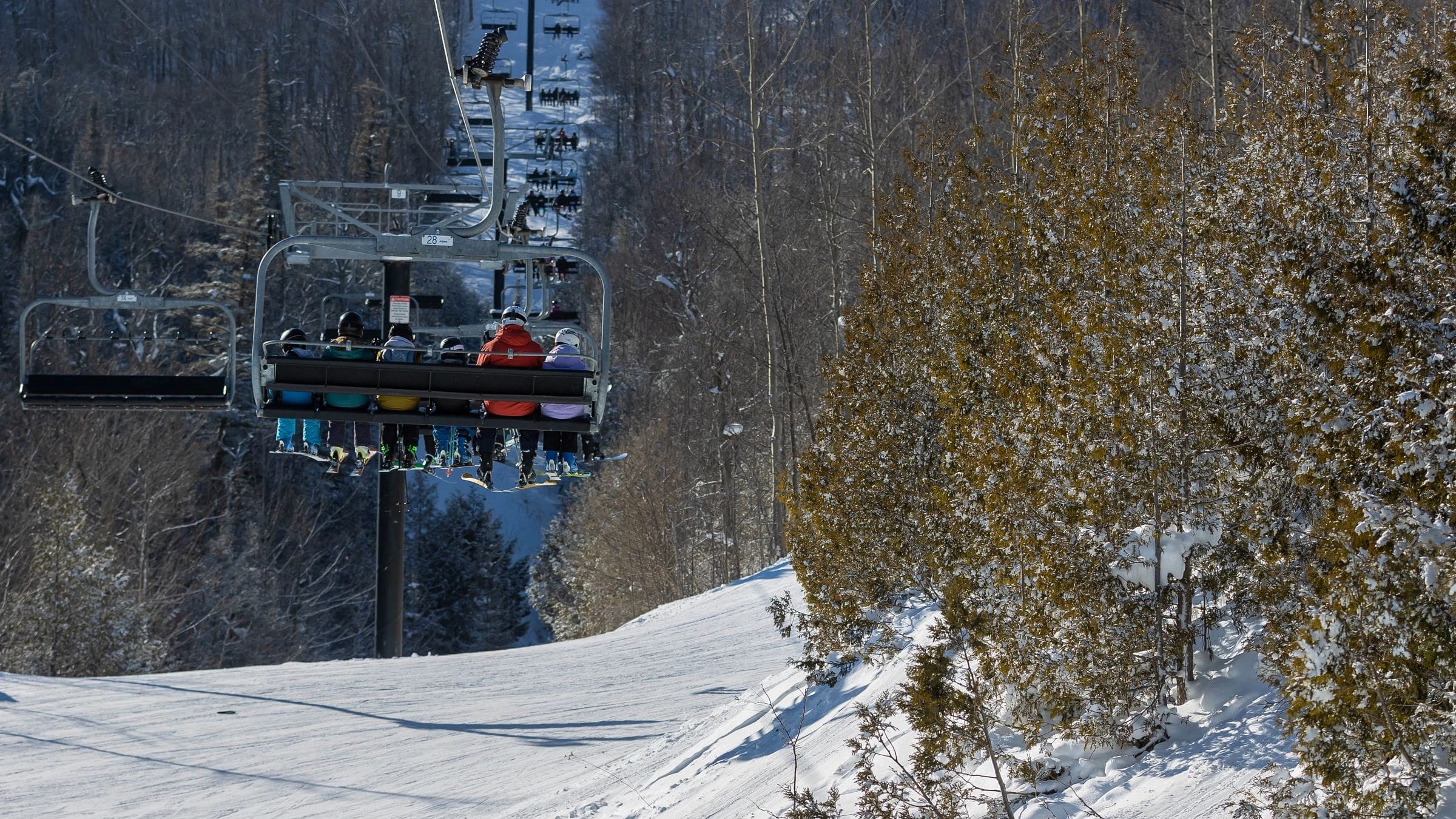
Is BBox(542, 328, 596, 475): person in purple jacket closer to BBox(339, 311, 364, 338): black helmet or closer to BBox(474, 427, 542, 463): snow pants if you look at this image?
BBox(474, 427, 542, 463): snow pants

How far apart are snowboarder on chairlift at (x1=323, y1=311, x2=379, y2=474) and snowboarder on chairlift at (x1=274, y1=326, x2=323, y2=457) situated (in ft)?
0.39

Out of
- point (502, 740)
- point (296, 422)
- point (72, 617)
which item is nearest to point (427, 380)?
point (296, 422)

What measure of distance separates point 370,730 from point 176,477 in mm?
25913

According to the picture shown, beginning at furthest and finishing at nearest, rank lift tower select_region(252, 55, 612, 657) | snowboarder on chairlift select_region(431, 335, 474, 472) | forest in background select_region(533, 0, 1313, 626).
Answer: forest in background select_region(533, 0, 1313, 626)
snowboarder on chairlift select_region(431, 335, 474, 472)
lift tower select_region(252, 55, 612, 657)

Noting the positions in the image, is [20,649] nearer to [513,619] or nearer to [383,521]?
[383,521]

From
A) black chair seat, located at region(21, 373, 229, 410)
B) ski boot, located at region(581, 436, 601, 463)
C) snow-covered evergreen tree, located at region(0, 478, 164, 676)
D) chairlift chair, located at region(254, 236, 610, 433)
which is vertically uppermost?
chairlift chair, located at region(254, 236, 610, 433)

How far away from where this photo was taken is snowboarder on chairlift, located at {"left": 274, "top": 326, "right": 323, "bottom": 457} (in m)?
9.59

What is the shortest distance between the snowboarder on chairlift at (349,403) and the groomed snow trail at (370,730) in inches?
134

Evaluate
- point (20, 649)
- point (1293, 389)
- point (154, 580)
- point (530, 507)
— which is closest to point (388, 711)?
point (1293, 389)

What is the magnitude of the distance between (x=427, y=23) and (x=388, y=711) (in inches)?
3121

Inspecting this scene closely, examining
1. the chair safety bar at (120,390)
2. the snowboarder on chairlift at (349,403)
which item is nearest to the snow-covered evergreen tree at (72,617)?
the chair safety bar at (120,390)

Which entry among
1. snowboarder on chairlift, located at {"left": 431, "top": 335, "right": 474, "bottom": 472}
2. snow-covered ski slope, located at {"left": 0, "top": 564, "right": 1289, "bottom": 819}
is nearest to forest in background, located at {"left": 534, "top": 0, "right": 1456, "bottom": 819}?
snow-covered ski slope, located at {"left": 0, "top": 564, "right": 1289, "bottom": 819}

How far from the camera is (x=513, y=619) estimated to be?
4784 cm

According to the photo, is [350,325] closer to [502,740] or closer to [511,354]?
[511,354]
